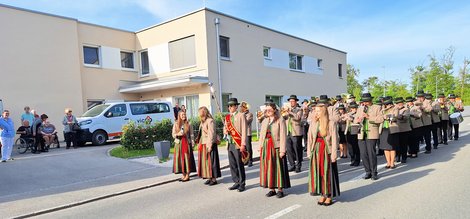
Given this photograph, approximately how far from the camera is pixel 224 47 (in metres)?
19.2

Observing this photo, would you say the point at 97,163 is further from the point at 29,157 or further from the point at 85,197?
the point at 85,197

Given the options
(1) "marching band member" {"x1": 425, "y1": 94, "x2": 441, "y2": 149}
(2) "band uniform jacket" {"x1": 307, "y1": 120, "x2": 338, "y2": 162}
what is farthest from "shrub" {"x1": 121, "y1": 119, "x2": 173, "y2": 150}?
(1) "marching band member" {"x1": 425, "y1": 94, "x2": 441, "y2": 149}

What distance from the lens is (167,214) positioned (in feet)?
17.8

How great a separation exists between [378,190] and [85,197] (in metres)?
5.81

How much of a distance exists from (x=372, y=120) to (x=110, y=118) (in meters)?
11.3

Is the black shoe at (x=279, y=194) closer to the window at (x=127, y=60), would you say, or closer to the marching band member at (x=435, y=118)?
the marching band member at (x=435, y=118)

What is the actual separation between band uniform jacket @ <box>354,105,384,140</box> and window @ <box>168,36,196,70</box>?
1199cm

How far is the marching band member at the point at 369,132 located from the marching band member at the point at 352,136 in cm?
65

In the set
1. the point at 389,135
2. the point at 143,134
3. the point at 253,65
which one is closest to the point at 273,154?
the point at 389,135

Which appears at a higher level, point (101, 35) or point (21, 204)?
point (101, 35)

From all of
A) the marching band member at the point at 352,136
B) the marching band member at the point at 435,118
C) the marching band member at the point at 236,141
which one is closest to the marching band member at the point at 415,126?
the marching band member at the point at 435,118

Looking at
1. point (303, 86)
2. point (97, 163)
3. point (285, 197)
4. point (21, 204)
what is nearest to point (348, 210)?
point (285, 197)

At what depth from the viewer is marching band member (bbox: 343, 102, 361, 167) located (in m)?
8.62

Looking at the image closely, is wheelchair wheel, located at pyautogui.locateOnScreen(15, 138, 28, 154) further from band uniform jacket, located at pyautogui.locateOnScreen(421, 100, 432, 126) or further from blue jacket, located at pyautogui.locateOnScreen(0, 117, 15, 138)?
band uniform jacket, located at pyautogui.locateOnScreen(421, 100, 432, 126)
